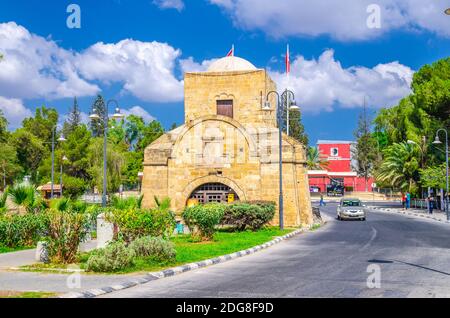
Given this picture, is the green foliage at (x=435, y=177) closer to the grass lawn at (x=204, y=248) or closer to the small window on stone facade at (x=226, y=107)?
the small window on stone facade at (x=226, y=107)

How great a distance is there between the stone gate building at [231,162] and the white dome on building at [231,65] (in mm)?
2525

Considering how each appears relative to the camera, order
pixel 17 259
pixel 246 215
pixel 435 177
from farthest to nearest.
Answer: pixel 435 177, pixel 246 215, pixel 17 259

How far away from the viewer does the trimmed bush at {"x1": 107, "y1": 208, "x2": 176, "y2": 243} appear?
14938 millimetres

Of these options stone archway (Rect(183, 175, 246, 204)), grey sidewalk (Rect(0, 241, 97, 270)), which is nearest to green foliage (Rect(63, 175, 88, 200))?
Answer: stone archway (Rect(183, 175, 246, 204))

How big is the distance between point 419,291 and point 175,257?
653 cm

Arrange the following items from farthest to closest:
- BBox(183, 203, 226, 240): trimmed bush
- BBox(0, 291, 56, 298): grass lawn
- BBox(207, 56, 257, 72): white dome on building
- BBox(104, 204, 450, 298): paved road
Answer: BBox(207, 56, 257, 72): white dome on building < BBox(183, 203, 226, 240): trimmed bush < BBox(104, 204, 450, 298): paved road < BBox(0, 291, 56, 298): grass lawn

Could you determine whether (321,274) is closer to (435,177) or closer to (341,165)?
(435,177)

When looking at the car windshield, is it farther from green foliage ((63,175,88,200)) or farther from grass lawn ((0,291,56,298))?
grass lawn ((0,291,56,298))

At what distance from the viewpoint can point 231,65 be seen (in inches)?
1390

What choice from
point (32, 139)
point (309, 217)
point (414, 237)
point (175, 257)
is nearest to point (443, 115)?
point (309, 217)

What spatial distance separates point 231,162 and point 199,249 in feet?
43.6

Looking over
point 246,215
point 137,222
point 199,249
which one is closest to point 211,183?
point 246,215

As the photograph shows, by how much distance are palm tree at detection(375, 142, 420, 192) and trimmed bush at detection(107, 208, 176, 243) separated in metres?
43.7

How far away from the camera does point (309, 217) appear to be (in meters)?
30.7
